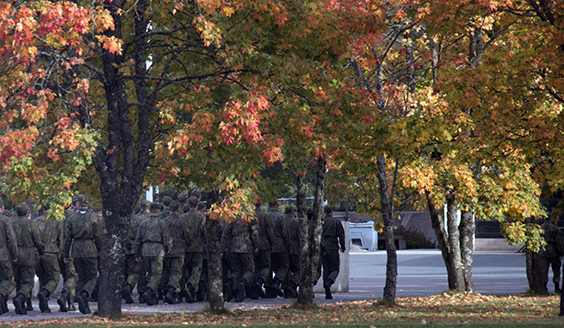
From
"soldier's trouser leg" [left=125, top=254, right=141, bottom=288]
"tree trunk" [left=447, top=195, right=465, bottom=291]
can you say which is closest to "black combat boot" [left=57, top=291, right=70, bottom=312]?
"soldier's trouser leg" [left=125, top=254, right=141, bottom=288]

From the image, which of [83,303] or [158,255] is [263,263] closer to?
[158,255]

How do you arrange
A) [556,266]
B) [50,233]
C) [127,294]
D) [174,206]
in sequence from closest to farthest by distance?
[50,233] < [127,294] < [174,206] < [556,266]

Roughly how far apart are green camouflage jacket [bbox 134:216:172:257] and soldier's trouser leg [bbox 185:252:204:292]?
720mm

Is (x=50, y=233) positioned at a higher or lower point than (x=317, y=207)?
lower

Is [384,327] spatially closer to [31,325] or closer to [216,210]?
[216,210]

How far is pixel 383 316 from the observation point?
458 inches

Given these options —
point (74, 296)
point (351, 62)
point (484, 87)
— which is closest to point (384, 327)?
point (484, 87)

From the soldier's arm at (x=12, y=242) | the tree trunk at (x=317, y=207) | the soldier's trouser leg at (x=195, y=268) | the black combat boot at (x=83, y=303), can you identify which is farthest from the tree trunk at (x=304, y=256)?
the soldier's arm at (x=12, y=242)

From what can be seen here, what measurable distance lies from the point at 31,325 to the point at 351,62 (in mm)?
7375

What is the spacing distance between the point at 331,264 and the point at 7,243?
7076 millimetres

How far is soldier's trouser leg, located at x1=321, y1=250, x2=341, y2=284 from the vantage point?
16.0 meters

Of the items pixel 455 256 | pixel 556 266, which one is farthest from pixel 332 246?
pixel 556 266

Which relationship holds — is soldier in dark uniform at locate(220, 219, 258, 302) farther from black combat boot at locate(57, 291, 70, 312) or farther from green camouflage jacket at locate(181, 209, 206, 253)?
black combat boot at locate(57, 291, 70, 312)

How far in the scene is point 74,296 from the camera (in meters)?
13.9
